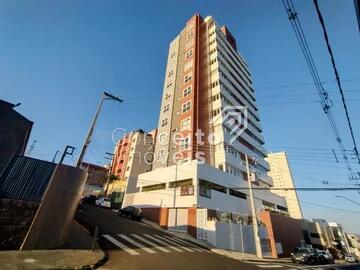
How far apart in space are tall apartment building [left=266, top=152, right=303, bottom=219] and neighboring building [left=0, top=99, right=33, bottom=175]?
64.6m

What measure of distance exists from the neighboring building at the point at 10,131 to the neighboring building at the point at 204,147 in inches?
722

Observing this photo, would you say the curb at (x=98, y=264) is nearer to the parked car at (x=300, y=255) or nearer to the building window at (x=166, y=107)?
the parked car at (x=300, y=255)

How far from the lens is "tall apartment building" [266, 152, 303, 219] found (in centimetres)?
6419

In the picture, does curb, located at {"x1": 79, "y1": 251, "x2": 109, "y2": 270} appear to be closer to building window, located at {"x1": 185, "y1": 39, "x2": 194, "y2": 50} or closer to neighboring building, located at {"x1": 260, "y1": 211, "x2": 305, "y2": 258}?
neighboring building, located at {"x1": 260, "y1": 211, "x2": 305, "y2": 258}

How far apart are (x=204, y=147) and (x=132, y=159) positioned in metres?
28.5

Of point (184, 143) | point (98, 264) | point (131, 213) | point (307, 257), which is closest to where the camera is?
point (98, 264)

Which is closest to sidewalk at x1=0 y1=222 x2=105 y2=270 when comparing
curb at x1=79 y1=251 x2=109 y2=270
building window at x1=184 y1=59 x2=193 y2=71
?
curb at x1=79 y1=251 x2=109 y2=270

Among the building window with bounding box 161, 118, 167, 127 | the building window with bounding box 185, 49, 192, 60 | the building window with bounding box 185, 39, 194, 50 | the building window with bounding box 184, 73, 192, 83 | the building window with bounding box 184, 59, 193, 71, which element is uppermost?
the building window with bounding box 185, 39, 194, 50

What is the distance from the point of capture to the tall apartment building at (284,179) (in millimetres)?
64188

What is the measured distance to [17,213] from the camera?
9.02 metres

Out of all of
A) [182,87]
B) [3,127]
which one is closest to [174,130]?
[182,87]

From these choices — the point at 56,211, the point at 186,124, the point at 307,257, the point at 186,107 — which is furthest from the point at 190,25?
the point at 56,211

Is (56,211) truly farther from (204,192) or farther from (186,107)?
(186,107)

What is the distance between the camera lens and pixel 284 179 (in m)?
69.1
